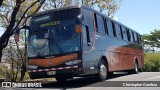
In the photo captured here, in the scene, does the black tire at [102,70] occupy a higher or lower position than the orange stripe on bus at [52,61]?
lower

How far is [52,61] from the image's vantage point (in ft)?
43.0

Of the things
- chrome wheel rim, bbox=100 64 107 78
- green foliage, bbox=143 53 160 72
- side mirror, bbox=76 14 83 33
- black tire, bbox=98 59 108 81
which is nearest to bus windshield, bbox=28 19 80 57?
side mirror, bbox=76 14 83 33

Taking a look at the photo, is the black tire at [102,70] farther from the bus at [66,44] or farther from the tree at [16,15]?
the tree at [16,15]

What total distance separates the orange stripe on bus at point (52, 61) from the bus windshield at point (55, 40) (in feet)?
0.66

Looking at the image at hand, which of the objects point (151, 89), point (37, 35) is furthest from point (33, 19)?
point (151, 89)

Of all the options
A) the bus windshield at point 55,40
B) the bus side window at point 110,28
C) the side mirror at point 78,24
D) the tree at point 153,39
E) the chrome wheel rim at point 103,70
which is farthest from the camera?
the tree at point 153,39

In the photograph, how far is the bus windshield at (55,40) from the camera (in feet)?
42.6

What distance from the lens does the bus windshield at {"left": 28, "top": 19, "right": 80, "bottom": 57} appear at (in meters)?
13.0

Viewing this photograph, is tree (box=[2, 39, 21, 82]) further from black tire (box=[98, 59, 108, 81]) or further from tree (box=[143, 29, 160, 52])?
tree (box=[143, 29, 160, 52])

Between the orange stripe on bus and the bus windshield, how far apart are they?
202 mm

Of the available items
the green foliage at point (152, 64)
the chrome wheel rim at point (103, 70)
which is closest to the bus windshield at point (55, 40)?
the chrome wheel rim at point (103, 70)

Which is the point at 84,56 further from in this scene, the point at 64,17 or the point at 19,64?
the point at 19,64

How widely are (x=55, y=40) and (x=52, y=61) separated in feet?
2.77

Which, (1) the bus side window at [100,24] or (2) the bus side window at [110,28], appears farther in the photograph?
(2) the bus side window at [110,28]
